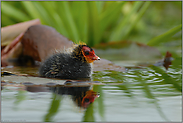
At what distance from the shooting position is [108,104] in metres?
2.35

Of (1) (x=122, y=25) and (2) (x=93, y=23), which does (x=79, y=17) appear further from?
(1) (x=122, y=25)

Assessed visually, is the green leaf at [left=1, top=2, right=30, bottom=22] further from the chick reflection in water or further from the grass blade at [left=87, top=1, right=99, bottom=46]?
the chick reflection in water

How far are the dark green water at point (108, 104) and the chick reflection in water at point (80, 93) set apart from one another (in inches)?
2.0

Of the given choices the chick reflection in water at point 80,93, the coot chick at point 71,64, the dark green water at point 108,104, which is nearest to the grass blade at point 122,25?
the coot chick at point 71,64

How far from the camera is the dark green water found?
2.02 m

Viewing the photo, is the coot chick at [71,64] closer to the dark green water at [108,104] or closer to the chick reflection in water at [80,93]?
the dark green water at [108,104]

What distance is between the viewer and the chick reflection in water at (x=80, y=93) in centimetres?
242

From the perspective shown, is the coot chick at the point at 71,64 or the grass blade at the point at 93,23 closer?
the coot chick at the point at 71,64

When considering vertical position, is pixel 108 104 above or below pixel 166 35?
below

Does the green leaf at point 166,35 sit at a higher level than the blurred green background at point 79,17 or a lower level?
lower

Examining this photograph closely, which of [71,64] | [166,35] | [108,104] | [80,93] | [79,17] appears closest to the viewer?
[108,104]

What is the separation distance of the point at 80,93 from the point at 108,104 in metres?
0.47

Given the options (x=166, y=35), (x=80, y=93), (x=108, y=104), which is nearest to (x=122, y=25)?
(x=166, y=35)

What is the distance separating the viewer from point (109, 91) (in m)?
2.84
